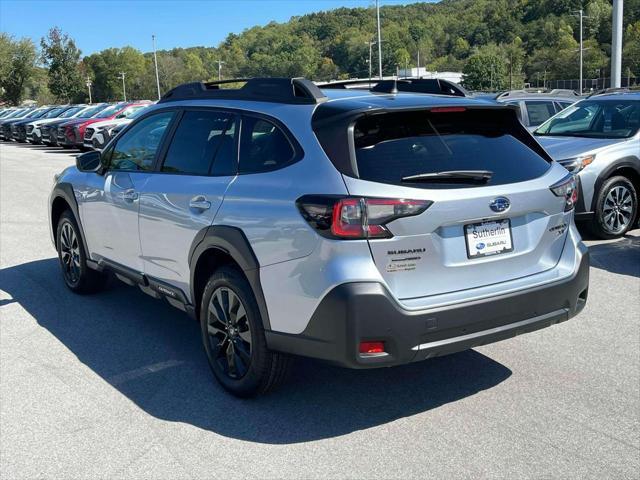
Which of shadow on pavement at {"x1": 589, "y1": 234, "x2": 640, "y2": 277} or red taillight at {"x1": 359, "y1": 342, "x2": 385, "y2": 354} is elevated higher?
red taillight at {"x1": 359, "y1": 342, "x2": 385, "y2": 354}

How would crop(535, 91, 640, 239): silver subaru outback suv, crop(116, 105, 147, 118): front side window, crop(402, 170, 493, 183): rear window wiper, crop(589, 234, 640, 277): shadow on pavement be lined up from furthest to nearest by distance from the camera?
1. crop(116, 105, 147, 118): front side window
2. crop(535, 91, 640, 239): silver subaru outback suv
3. crop(589, 234, 640, 277): shadow on pavement
4. crop(402, 170, 493, 183): rear window wiper

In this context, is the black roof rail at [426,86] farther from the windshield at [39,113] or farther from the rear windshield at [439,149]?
the windshield at [39,113]

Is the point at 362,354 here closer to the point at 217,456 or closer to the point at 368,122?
the point at 217,456

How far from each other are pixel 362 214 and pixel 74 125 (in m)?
23.9

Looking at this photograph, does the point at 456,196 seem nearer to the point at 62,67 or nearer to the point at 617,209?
the point at 617,209

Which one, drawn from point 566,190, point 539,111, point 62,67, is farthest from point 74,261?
point 62,67

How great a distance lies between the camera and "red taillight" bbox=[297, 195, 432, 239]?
3439mm

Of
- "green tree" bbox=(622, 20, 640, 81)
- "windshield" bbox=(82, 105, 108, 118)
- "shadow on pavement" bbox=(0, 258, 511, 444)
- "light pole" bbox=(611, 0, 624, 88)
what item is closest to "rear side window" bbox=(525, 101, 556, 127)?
"light pole" bbox=(611, 0, 624, 88)

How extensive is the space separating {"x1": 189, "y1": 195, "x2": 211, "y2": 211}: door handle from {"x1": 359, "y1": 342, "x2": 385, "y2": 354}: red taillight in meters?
1.39

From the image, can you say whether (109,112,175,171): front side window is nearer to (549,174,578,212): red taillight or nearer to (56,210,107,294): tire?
Answer: (56,210,107,294): tire

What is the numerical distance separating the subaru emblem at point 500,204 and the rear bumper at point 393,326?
0.46 metres

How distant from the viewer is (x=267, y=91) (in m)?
4.33

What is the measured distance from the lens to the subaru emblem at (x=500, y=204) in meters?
3.72

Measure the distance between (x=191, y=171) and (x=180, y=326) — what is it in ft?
5.04
